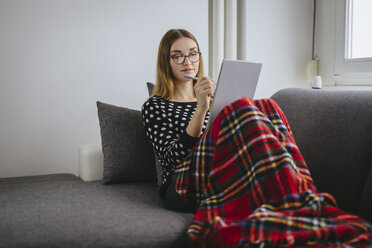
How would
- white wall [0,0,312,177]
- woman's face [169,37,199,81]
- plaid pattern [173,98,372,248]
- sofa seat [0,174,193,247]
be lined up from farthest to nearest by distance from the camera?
1. white wall [0,0,312,177]
2. woman's face [169,37,199,81]
3. sofa seat [0,174,193,247]
4. plaid pattern [173,98,372,248]

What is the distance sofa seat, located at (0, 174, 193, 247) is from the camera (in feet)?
4.03

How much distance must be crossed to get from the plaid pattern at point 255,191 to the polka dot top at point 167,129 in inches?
3.8

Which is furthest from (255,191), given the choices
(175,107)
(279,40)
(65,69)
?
(279,40)

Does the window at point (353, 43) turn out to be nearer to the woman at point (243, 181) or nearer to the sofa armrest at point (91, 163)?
the woman at point (243, 181)

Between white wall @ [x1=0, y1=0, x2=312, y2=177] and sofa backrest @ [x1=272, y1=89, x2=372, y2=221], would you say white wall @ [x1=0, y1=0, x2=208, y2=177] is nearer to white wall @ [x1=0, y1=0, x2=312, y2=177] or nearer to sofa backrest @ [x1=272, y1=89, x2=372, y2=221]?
white wall @ [x1=0, y1=0, x2=312, y2=177]

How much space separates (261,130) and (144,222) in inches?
18.2

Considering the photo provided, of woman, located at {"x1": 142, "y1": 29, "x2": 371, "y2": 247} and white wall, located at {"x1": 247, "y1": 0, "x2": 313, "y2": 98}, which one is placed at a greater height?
white wall, located at {"x1": 247, "y1": 0, "x2": 313, "y2": 98}

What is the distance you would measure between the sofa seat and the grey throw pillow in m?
0.07

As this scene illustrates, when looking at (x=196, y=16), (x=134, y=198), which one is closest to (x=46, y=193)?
(x=134, y=198)

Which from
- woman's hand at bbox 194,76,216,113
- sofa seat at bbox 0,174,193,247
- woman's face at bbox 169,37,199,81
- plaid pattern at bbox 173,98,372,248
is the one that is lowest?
sofa seat at bbox 0,174,193,247

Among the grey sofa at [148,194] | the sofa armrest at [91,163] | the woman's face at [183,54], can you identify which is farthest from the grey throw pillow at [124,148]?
the woman's face at [183,54]

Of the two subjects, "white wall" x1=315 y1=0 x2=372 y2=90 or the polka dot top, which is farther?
"white wall" x1=315 y1=0 x2=372 y2=90

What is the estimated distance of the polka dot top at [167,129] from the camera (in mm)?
1594

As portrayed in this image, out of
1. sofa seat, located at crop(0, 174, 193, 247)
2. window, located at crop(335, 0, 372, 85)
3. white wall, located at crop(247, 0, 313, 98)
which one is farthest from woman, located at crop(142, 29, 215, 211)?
window, located at crop(335, 0, 372, 85)
